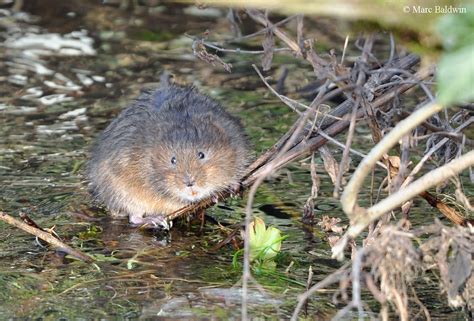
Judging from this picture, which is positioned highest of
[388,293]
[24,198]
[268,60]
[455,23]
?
[455,23]

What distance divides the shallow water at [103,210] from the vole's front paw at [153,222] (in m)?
0.07

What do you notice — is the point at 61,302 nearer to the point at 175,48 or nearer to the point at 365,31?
the point at 365,31

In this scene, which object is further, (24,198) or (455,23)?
(24,198)

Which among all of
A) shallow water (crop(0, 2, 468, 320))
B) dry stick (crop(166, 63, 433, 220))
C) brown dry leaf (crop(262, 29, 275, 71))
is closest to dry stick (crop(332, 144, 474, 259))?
dry stick (crop(166, 63, 433, 220))

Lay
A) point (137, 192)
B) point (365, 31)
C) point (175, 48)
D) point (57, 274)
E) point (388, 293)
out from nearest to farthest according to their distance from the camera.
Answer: point (388, 293) → point (365, 31) → point (57, 274) → point (137, 192) → point (175, 48)

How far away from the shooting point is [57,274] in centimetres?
485

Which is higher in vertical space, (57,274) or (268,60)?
(268,60)

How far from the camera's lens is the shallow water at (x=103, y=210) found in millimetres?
4551

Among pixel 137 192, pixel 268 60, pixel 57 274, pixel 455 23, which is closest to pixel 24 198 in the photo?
pixel 137 192

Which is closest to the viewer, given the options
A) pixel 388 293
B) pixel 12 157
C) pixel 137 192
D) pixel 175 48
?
pixel 388 293

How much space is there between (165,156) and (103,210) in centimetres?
71

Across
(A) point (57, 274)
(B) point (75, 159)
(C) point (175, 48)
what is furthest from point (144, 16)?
(A) point (57, 274)

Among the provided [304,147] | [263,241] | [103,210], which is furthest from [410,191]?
[103,210]

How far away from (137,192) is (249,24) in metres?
3.74
